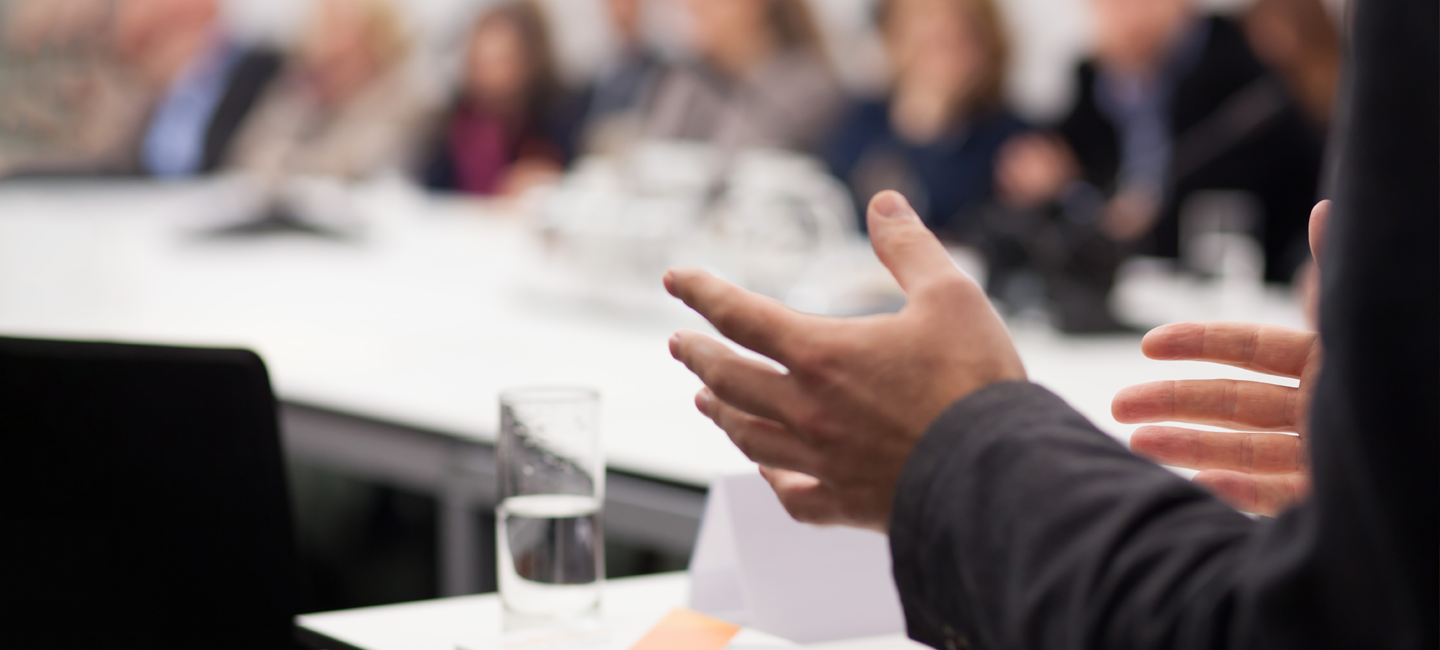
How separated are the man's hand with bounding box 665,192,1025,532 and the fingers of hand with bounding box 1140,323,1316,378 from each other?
176 millimetres

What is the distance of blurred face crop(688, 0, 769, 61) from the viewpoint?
12.7 feet

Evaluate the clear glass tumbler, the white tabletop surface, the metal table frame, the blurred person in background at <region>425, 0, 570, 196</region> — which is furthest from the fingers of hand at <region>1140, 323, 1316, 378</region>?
the blurred person in background at <region>425, 0, 570, 196</region>

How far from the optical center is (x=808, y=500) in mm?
464

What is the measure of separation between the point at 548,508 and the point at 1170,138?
2940mm

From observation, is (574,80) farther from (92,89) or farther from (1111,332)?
(1111,332)

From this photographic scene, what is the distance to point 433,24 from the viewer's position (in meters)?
7.05

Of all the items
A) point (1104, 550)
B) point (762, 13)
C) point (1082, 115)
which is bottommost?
point (1104, 550)

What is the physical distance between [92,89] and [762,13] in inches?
86.5

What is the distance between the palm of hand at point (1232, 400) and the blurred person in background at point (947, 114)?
2.46 metres

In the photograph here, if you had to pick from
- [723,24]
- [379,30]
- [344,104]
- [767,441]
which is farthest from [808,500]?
[379,30]

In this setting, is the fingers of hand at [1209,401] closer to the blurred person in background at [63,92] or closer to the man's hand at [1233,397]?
the man's hand at [1233,397]

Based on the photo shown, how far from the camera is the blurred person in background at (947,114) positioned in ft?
10.4

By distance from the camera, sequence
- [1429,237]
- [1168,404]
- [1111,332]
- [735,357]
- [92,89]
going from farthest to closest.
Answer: [92,89] < [1111,332] < [1168,404] < [735,357] < [1429,237]

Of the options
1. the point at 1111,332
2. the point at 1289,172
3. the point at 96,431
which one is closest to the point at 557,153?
the point at 1289,172
